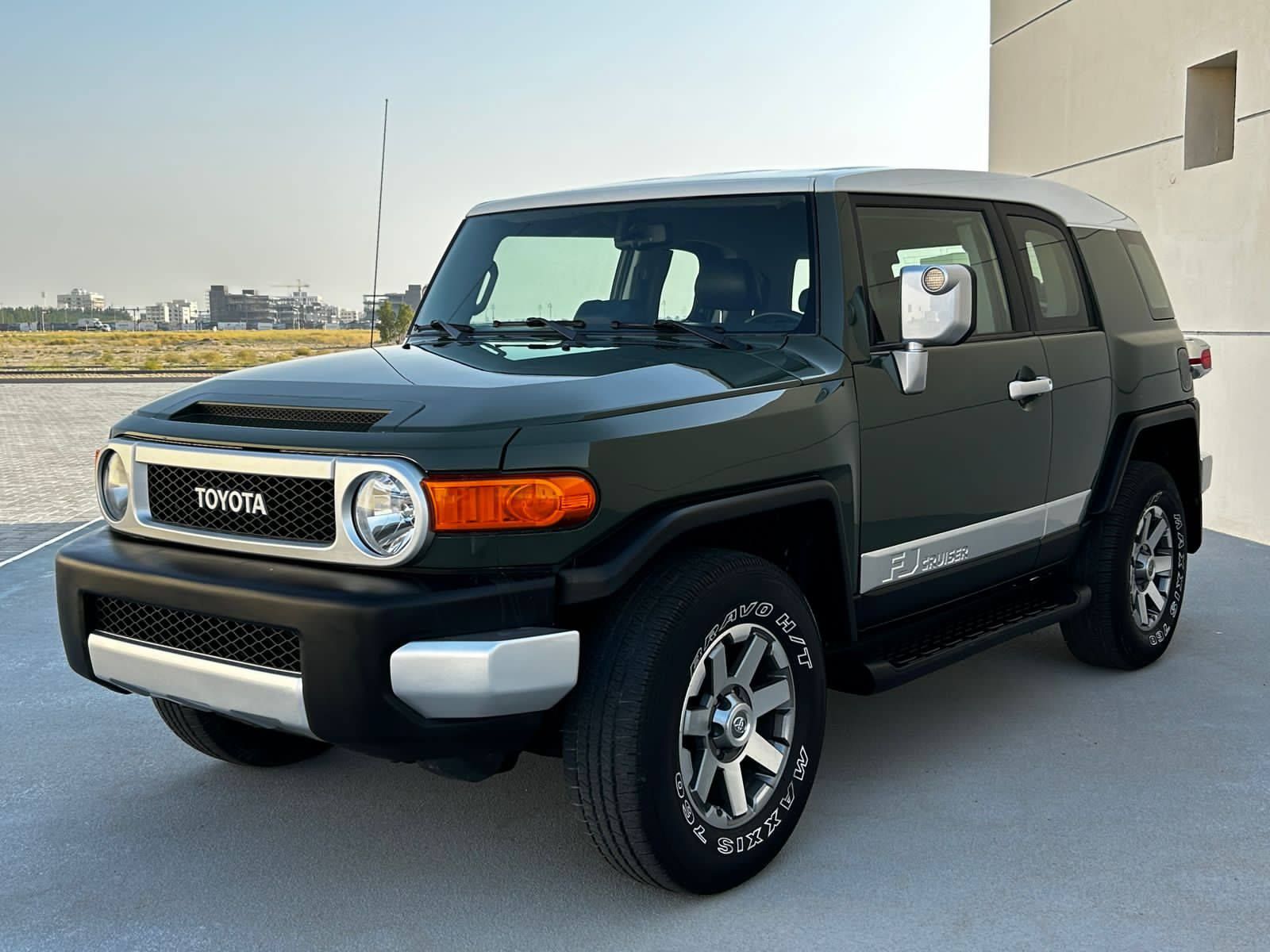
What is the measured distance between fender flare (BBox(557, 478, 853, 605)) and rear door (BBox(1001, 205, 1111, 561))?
60.3 inches

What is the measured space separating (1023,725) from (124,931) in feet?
10.3

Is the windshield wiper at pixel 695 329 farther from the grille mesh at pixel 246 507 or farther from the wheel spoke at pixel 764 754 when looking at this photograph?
the grille mesh at pixel 246 507

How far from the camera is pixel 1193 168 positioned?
31.6 feet

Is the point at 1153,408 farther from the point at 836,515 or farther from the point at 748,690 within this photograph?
the point at 748,690

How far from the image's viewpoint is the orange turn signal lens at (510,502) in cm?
289

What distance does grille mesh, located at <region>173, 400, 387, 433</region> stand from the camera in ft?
10.2

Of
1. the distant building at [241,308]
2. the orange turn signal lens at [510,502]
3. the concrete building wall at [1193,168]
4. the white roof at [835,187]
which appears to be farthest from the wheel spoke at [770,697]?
the distant building at [241,308]

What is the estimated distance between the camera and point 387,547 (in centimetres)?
294

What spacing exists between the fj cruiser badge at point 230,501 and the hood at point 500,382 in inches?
10.3

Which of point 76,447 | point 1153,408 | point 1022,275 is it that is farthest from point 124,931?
point 76,447

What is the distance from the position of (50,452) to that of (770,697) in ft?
46.7

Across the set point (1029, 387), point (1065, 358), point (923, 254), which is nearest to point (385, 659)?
point (923, 254)

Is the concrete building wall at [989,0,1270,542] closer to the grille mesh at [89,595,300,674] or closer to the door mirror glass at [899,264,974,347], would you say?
the door mirror glass at [899,264,974,347]

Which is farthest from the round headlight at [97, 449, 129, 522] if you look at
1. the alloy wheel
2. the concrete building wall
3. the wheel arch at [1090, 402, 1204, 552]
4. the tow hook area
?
the concrete building wall
